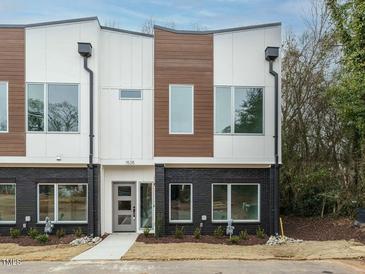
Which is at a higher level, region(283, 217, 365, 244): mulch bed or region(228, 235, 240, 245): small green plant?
region(228, 235, 240, 245): small green plant

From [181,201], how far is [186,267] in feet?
16.4

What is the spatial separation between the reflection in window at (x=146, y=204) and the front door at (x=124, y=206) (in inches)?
12.2

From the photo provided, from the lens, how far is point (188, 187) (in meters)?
14.9

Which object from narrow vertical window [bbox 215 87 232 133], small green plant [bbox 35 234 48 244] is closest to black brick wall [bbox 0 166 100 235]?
small green plant [bbox 35 234 48 244]

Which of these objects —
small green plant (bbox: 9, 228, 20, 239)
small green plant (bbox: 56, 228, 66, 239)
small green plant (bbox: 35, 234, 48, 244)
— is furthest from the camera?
small green plant (bbox: 56, 228, 66, 239)

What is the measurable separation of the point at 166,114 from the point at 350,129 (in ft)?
29.8

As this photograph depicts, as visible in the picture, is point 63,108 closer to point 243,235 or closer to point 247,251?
point 243,235

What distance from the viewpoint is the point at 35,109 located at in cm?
1420

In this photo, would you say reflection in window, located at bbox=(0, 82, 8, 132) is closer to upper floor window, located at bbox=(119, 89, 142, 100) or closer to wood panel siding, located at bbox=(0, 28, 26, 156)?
wood panel siding, located at bbox=(0, 28, 26, 156)

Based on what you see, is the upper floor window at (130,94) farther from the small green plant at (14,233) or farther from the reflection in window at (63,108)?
the small green plant at (14,233)

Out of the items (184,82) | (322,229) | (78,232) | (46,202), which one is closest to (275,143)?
(184,82)

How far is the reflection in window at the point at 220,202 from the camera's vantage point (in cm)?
1487

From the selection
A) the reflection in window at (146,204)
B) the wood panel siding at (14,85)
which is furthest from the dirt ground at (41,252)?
the wood panel siding at (14,85)

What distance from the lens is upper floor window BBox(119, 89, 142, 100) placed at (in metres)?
14.9
